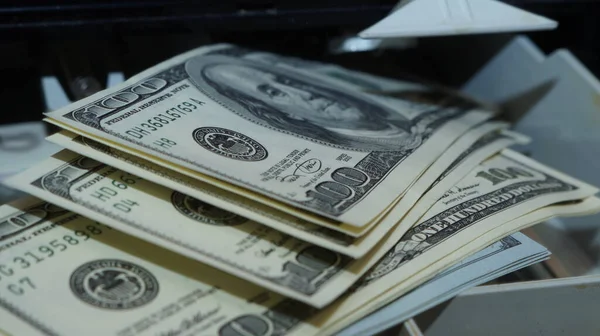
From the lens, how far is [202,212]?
18.6 inches

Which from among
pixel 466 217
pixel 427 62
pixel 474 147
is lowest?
pixel 466 217

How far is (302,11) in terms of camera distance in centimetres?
62

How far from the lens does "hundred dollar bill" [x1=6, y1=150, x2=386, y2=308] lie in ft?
1.38

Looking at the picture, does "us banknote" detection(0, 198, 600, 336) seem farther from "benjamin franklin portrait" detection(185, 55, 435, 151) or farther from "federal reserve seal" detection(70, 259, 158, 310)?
"benjamin franklin portrait" detection(185, 55, 435, 151)

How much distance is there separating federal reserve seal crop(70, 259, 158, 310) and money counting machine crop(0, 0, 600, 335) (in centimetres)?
15

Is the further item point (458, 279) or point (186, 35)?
point (186, 35)

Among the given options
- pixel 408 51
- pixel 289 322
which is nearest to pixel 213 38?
pixel 408 51

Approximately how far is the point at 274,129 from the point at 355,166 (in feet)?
0.25

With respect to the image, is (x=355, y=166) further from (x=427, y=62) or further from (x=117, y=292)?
(x=427, y=62)

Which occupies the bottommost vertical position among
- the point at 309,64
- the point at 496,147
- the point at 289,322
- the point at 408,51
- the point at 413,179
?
the point at 289,322

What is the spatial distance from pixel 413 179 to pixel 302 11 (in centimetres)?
21

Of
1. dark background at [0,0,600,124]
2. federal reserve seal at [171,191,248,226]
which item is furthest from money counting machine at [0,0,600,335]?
federal reserve seal at [171,191,248,226]

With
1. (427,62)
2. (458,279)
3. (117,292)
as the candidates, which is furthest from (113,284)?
(427,62)

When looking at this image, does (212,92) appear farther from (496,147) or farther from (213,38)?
(496,147)
